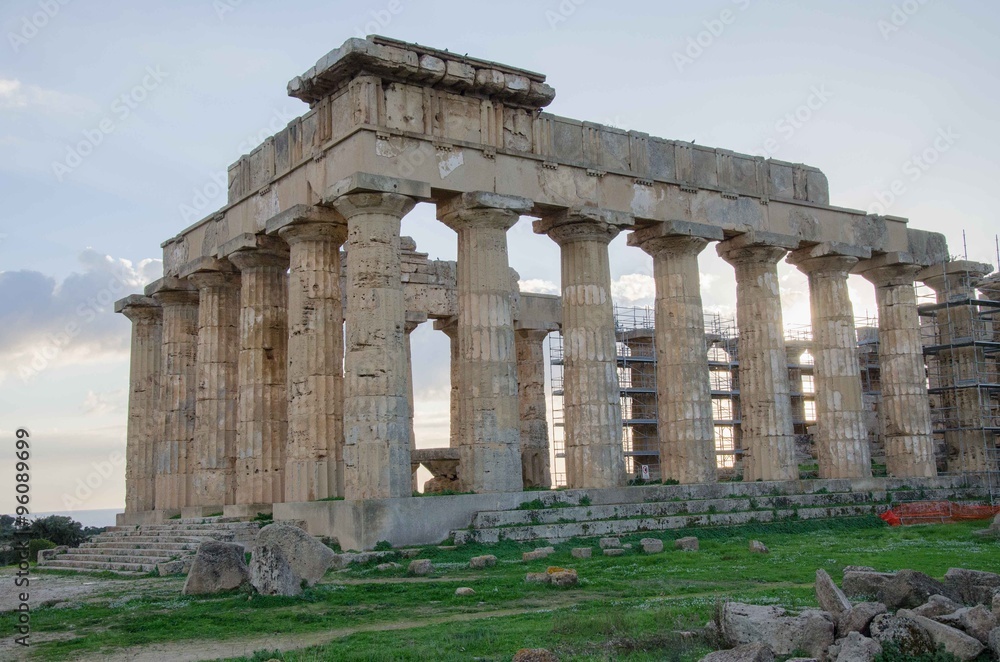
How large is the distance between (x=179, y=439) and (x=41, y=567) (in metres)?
5.42

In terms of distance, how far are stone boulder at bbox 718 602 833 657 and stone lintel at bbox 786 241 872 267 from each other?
2152 cm

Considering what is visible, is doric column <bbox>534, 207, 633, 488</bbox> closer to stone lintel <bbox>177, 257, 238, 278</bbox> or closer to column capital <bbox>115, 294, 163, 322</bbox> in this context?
stone lintel <bbox>177, 257, 238, 278</bbox>

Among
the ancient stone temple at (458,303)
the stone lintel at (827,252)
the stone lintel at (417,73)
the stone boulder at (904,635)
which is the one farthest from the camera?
the stone lintel at (827,252)

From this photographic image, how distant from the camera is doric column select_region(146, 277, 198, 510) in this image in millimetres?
29656

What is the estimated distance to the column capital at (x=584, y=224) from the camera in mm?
25344

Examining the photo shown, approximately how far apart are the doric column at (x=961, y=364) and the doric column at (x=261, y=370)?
2220 centimetres

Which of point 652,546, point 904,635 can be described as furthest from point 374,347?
A: point 904,635

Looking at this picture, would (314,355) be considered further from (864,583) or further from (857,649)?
(857,649)

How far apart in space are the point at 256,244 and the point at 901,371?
66.8 ft

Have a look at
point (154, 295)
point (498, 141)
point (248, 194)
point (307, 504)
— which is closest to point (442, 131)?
point (498, 141)

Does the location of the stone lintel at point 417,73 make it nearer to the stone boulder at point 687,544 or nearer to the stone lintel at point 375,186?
the stone lintel at point 375,186

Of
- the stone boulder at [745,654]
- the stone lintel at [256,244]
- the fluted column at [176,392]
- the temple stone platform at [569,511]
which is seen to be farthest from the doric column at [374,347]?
the stone boulder at [745,654]

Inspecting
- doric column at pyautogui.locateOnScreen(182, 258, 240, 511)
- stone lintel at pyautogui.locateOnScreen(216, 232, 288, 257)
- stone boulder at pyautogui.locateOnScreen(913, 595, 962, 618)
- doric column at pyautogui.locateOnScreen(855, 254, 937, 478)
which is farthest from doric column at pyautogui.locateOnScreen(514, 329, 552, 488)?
stone boulder at pyautogui.locateOnScreen(913, 595, 962, 618)

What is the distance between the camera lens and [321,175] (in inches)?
931
